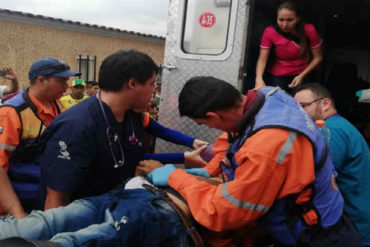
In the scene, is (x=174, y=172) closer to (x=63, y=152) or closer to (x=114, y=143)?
(x=114, y=143)

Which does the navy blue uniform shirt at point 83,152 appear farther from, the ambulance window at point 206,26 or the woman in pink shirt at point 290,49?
the woman in pink shirt at point 290,49

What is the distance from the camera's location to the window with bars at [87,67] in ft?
37.1

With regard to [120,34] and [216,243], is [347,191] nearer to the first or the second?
[216,243]

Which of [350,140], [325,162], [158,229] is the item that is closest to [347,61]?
[350,140]

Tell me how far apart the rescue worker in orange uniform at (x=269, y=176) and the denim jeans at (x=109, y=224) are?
5.9 inches

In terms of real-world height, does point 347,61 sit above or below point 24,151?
above

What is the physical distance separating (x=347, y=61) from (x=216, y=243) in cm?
730

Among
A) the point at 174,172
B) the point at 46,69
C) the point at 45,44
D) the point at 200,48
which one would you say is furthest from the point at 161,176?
the point at 45,44

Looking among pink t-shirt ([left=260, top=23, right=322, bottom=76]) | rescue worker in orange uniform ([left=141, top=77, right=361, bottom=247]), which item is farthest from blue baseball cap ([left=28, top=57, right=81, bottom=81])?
pink t-shirt ([left=260, top=23, right=322, bottom=76])

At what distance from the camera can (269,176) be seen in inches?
57.0

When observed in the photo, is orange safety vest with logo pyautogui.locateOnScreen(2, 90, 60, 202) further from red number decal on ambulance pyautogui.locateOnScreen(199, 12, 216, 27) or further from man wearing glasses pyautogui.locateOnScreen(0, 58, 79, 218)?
red number decal on ambulance pyautogui.locateOnScreen(199, 12, 216, 27)

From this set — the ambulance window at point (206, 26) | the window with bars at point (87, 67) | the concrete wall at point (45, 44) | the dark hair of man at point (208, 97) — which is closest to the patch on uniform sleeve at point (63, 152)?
the dark hair of man at point (208, 97)

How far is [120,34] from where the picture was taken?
1206 cm

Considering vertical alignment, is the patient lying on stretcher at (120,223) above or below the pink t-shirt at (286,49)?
below
